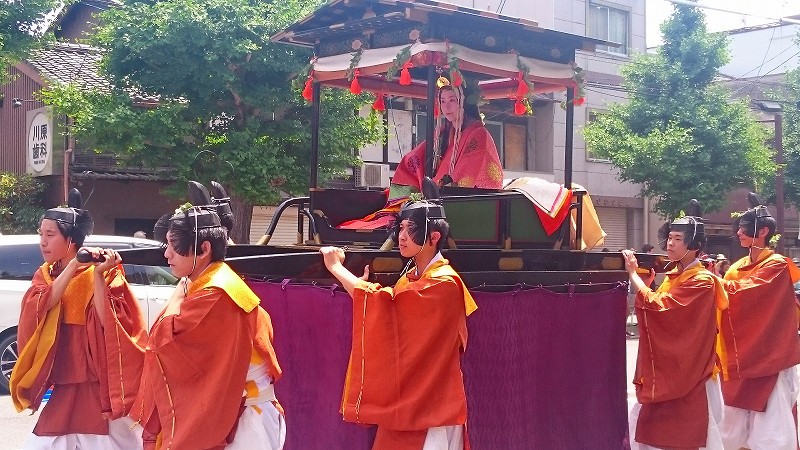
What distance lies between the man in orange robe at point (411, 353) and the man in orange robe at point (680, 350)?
6.22 ft

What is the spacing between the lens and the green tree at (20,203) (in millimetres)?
16250

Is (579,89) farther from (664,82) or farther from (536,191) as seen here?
(664,82)

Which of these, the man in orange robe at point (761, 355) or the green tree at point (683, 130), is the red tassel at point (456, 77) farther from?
the green tree at point (683, 130)

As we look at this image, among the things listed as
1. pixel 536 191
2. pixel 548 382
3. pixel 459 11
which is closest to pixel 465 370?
pixel 548 382

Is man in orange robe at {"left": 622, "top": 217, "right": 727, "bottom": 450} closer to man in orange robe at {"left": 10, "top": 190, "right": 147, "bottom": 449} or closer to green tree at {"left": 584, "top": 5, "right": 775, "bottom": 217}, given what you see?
man in orange robe at {"left": 10, "top": 190, "right": 147, "bottom": 449}

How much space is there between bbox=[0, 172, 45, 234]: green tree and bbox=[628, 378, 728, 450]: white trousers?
12879mm

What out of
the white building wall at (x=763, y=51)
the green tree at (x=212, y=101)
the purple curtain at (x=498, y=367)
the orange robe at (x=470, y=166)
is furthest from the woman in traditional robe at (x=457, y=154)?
the white building wall at (x=763, y=51)

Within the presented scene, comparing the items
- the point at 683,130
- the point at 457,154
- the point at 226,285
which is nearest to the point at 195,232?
the point at 226,285

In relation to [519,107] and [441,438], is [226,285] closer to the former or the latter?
[441,438]

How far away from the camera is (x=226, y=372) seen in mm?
3764

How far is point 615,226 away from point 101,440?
68.2ft

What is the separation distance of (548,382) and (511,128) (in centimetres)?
1743

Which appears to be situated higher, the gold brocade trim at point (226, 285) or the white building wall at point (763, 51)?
the white building wall at point (763, 51)

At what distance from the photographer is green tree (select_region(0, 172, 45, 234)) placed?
53.3 feet
